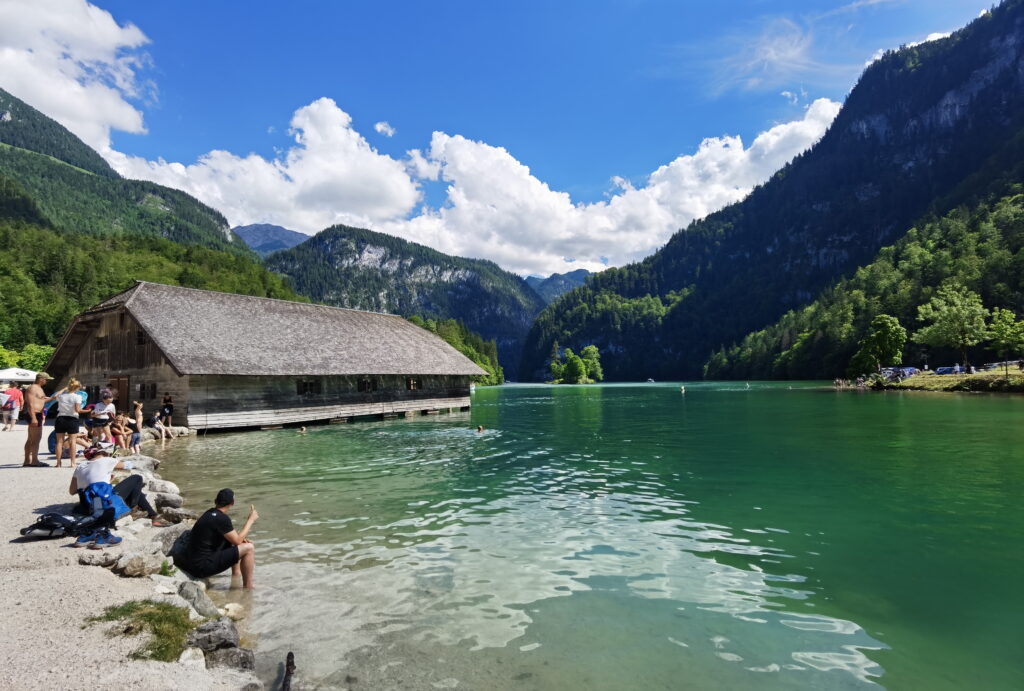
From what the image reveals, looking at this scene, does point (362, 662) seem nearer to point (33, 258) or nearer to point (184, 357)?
point (184, 357)

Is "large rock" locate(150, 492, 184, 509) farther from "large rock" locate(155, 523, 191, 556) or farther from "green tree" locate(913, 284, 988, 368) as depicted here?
"green tree" locate(913, 284, 988, 368)

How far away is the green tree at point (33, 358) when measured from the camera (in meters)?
58.1

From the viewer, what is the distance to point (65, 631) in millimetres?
5668

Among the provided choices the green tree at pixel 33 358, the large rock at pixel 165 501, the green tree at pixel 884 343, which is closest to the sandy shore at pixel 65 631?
the large rock at pixel 165 501

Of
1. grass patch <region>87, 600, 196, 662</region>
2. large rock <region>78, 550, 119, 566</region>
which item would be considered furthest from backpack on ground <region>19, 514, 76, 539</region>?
grass patch <region>87, 600, 196, 662</region>

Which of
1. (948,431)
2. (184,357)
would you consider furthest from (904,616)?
(184,357)

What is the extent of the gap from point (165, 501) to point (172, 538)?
3829 millimetres

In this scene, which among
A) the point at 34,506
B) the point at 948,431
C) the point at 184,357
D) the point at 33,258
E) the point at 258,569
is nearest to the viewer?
the point at 258,569

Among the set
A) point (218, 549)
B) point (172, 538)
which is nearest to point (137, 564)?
point (218, 549)

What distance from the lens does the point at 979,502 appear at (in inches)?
485

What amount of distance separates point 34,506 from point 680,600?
42.4ft

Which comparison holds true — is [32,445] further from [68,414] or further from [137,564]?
[137,564]

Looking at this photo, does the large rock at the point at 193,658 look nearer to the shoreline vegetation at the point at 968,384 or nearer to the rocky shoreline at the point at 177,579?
the rocky shoreline at the point at 177,579

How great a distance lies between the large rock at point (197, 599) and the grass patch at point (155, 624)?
1.32 ft
